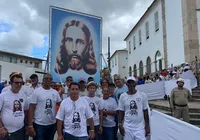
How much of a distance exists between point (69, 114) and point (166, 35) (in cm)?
1880

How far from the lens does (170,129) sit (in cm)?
327

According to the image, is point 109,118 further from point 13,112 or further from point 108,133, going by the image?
point 13,112

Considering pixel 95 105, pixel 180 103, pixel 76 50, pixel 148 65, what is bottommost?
pixel 180 103

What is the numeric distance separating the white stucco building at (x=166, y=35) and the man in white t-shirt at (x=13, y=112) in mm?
14807

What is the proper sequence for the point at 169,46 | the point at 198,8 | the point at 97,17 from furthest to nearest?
1. the point at 169,46
2. the point at 198,8
3. the point at 97,17

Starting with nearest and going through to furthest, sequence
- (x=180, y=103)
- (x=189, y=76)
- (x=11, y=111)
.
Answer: (x=11, y=111), (x=180, y=103), (x=189, y=76)

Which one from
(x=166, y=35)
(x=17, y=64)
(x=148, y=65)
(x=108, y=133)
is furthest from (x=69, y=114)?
(x=17, y=64)

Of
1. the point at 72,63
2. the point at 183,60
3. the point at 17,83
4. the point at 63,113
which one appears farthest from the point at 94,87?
the point at 183,60

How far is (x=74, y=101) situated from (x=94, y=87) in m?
0.79

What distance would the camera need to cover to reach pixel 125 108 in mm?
3643

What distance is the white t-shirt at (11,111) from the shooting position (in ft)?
10.5

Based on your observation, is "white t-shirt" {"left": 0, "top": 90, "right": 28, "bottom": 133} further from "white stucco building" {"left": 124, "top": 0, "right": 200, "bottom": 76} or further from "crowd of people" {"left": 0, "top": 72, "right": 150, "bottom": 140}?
"white stucco building" {"left": 124, "top": 0, "right": 200, "bottom": 76}

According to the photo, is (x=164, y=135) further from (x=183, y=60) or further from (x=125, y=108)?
(x=183, y=60)

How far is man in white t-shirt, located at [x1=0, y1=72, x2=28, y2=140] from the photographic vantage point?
125 inches
